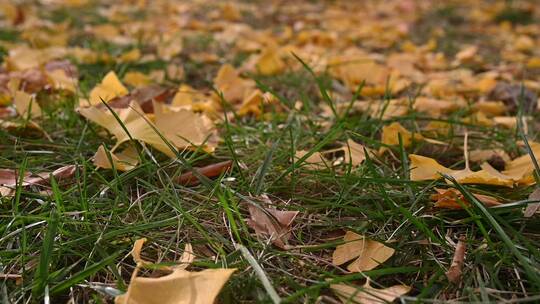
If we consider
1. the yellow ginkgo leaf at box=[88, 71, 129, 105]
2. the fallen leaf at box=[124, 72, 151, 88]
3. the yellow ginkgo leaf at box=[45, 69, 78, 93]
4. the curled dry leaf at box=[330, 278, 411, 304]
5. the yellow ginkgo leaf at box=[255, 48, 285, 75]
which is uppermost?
the curled dry leaf at box=[330, 278, 411, 304]

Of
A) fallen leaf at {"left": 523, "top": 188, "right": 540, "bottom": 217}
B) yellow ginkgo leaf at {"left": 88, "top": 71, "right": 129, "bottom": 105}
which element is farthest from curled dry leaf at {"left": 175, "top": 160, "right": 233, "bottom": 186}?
fallen leaf at {"left": 523, "top": 188, "right": 540, "bottom": 217}

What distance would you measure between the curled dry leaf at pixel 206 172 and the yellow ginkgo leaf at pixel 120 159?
87mm

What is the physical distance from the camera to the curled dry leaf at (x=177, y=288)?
629mm

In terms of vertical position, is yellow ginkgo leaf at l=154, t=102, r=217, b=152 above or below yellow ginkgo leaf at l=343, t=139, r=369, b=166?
above

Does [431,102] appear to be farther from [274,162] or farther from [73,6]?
[73,6]

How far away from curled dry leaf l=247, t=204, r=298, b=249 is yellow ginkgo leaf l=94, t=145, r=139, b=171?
10.2 inches

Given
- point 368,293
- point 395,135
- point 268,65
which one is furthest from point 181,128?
point 268,65

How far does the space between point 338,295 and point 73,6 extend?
2893 millimetres

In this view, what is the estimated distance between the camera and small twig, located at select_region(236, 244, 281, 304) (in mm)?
640

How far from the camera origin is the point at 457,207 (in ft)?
2.85

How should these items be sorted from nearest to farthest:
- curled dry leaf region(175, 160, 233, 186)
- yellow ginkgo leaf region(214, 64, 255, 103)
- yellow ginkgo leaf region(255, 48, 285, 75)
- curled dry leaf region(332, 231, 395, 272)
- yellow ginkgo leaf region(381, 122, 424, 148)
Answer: curled dry leaf region(332, 231, 395, 272)
curled dry leaf region(175, 160, 233, 186)
yellow ginkgo leaf region(381, 122, 424, 148)
yellow ginkgo leaf region(214, 64, 255, 103)
yellow ginkgo leaf region(255, 48, 285, 75)

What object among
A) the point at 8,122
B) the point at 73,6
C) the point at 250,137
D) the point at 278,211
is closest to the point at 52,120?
the point at 8,122

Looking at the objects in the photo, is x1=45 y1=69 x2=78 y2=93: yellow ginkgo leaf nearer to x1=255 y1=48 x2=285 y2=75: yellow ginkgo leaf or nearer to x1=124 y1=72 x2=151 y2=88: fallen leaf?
x1=124 y1=72 x2=151 y2=88: fallen leaf

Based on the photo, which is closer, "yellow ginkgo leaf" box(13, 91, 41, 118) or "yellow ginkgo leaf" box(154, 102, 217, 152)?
"yellow ginkgo leaf" box(154, 102, 217, 152)
